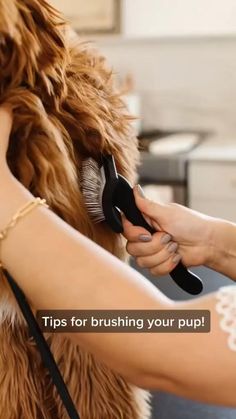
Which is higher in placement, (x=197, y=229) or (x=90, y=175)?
(x=90, y=175)

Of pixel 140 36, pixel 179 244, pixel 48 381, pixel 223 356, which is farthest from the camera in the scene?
pixel 140 36

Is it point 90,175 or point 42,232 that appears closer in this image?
point 42,232

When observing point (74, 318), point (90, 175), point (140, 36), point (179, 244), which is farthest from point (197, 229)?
point (140, 36)

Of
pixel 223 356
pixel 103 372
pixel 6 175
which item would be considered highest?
pixel 6 175

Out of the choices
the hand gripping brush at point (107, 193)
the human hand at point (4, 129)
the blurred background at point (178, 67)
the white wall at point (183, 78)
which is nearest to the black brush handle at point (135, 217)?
the hand gripping brush at point (107, 193)

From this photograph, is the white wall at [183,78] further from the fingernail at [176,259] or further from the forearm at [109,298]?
the forearm at [109,298]

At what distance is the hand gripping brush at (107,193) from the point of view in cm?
56

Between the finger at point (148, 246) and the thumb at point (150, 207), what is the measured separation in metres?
0.02

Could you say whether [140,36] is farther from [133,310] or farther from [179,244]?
[133,310]

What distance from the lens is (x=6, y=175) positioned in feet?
1.47

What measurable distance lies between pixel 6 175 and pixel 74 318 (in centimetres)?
11

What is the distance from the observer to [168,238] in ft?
2.15

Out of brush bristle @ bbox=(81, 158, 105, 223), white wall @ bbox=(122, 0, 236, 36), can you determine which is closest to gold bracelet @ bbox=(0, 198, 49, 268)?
brush bristle @ bbox=(81, 158, 105, 223)

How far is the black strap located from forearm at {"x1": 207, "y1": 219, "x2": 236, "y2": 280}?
0.29 metres
